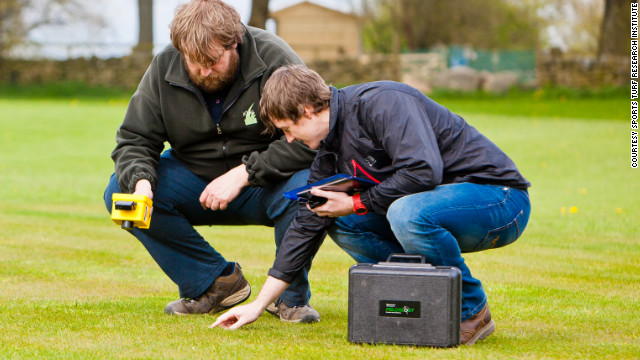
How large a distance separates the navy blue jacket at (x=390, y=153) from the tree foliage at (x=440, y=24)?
38604 mm

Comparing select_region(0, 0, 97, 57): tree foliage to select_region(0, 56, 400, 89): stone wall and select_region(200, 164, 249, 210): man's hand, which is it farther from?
select_region(200, 164, 249, 210): man's hand

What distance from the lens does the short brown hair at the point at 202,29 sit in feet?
12.7

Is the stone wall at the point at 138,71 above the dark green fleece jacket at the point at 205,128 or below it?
below

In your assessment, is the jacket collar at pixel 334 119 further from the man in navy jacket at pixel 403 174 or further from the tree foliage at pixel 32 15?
the tree foliage at pixel 32 15

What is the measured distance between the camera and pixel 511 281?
516 cm

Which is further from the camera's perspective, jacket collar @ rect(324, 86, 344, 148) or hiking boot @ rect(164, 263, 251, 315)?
hiking boot @ rect(164, 263, 251, 315)

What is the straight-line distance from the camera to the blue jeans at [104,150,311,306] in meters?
4.20

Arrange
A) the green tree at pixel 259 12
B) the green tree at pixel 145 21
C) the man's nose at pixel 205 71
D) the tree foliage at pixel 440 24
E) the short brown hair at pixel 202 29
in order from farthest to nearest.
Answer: the tree foliage at pixel 440 24, the green tree at pixel 145 21, the green tree at pixel 259 12, the man's nose at pixel 205 71, the short brown hair at pixel 202 29

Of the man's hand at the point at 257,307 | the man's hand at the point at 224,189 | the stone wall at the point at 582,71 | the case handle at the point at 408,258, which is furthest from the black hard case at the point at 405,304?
the stone wall at the point at 582,71

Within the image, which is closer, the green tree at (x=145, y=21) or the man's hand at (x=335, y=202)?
the man's hand at (x=335, y=202)

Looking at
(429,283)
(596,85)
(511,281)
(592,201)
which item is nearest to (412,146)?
(429,283)

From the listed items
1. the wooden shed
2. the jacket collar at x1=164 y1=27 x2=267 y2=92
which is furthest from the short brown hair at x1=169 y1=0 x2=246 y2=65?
the wooden shed

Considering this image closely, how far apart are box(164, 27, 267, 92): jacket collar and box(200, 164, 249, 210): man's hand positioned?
443 millimetres

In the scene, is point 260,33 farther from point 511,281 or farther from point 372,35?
point 372,35
